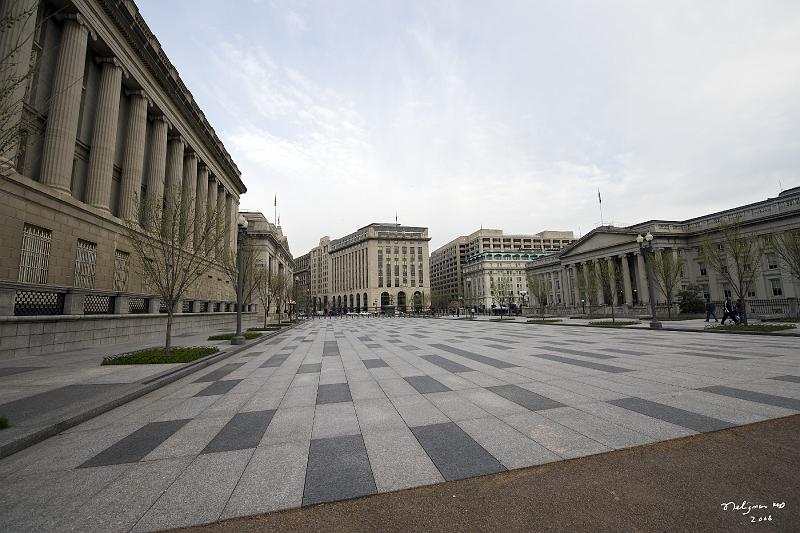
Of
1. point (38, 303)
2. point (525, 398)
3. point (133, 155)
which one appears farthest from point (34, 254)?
point (525, 398)

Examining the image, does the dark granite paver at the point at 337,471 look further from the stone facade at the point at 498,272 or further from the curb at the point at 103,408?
the stone facade at the point at 498,272

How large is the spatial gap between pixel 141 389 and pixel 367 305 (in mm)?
122381

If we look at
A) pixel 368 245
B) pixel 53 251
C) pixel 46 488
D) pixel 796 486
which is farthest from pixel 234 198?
pixel 368 245

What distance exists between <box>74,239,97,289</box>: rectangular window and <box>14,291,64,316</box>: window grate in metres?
2.34

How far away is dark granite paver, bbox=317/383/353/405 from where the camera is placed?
636 centimetres

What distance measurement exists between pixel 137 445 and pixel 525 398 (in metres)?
5.94

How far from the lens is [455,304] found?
86312mm

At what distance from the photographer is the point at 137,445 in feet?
14.3

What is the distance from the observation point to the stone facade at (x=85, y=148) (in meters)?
13.1

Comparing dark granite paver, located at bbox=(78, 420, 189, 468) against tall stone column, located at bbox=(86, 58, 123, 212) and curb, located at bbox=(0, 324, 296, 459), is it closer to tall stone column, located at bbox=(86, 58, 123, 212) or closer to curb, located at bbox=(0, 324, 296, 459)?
curb, located at bbox=(0, 324, 296, 459)

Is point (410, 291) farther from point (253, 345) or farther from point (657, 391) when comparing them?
point (657, 391)

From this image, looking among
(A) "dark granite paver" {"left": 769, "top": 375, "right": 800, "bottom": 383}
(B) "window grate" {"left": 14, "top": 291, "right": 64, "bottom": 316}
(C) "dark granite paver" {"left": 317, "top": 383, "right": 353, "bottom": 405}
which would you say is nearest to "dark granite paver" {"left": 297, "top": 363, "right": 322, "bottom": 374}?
(C) "dark granite paver" {"left": 317, "top": 383, "right": 353, "bottom": 405}

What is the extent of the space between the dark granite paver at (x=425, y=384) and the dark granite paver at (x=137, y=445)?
4.20 meters

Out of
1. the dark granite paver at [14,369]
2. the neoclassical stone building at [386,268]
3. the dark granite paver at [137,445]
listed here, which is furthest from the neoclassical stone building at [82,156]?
the neoclassical stone building at [386,268]
